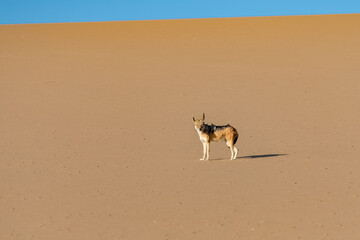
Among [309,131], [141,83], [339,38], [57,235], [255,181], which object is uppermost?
[339,38]

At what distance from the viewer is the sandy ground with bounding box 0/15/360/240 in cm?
1052

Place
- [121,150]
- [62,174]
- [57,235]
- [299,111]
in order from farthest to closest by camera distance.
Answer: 1. [299,111]
2. [121,150]
3. [62,174]
4. [57,235]

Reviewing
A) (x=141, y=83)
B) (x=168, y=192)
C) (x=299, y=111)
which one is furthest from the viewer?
(x=141, y=83)

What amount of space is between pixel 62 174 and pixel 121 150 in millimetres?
3336

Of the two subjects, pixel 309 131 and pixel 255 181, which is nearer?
pixel 255 181

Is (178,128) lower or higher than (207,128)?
higher

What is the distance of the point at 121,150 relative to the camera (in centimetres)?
1745

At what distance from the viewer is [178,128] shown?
68.4 feet

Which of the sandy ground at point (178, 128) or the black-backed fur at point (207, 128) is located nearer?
the sandy ground at point (178, 128)

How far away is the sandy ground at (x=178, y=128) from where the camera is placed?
1052 centimetres

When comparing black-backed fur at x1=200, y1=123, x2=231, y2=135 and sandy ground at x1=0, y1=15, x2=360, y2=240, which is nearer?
sandy ground at x1=0, y1=15, x2=360, y2=240

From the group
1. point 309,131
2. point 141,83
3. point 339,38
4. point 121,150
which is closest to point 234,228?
point 121,150

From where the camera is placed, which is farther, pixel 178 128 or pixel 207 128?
pixel 178 128

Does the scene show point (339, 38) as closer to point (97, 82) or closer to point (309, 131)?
point (97, 82)
